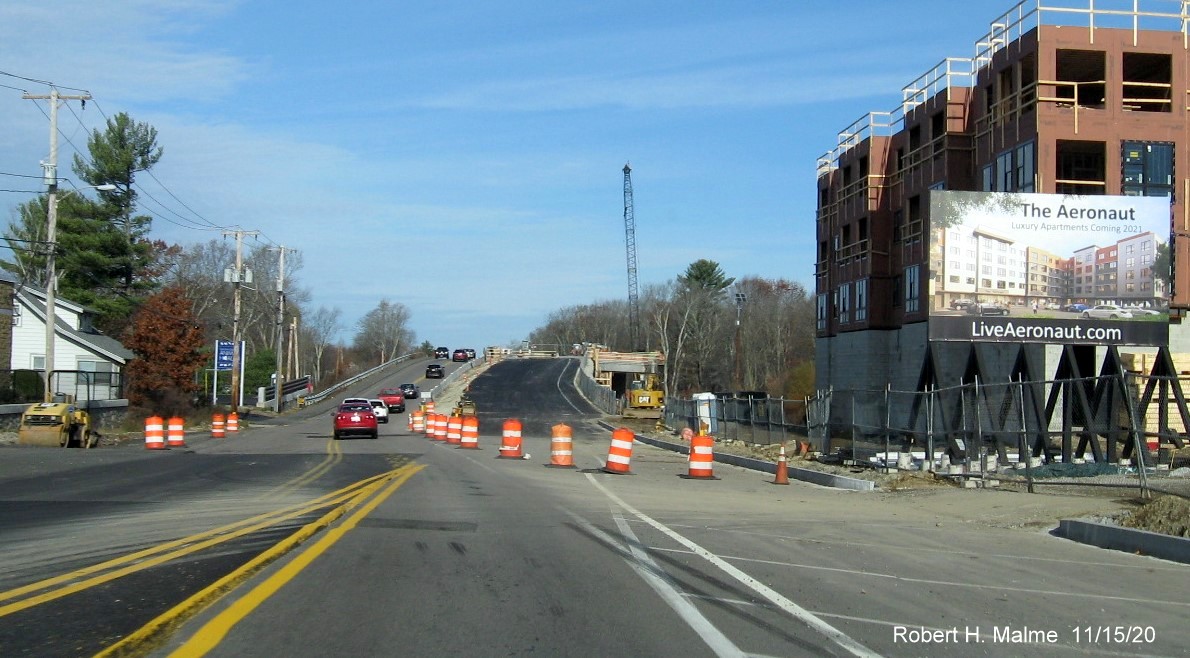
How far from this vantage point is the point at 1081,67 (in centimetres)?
4094

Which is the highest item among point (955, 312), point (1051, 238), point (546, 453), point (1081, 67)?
point (1081, 67)

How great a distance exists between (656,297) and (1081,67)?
360ft

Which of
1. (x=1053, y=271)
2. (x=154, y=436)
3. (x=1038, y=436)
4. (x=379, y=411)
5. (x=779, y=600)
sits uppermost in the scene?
(x=1053, y=271)

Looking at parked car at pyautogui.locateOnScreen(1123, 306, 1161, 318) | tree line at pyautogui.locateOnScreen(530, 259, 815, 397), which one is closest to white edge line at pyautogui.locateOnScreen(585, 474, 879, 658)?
parked car at pyautogui.locateOnScreen(1123, 306, 1161, 318)

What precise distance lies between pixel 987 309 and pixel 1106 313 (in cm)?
326

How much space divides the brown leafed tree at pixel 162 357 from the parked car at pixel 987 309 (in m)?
43.9

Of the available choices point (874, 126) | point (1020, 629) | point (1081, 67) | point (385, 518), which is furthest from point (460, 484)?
point (874, 126)

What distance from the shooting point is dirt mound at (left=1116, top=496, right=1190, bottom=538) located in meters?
11.8

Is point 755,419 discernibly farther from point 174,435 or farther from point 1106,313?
point 174,435

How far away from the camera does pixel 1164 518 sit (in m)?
12.3

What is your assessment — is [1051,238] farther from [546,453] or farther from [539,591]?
[539,591]

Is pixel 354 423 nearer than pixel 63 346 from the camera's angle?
Yes

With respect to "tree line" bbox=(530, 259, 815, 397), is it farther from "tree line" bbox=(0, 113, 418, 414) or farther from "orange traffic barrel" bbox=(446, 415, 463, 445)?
"orange traffic barrel" bbox=(446, 415, 463, 445)

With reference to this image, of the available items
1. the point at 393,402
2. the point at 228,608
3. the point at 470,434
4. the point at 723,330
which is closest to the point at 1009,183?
the point at 470,434
